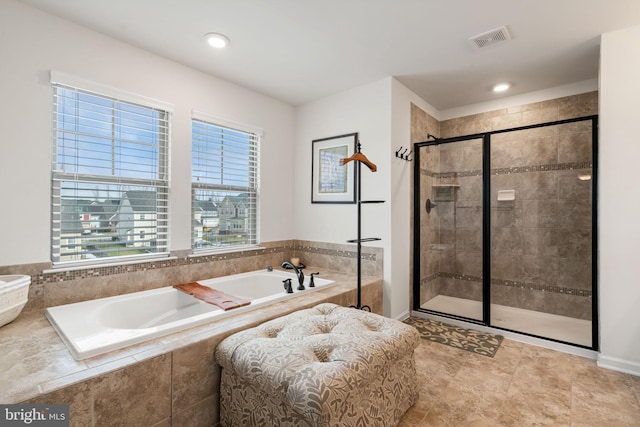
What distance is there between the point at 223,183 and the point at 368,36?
6.31 feet

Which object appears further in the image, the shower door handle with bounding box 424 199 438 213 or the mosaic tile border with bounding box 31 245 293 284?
the shower door handle with bounding box 424 199 438 213

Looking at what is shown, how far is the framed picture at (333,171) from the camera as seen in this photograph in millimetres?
3316

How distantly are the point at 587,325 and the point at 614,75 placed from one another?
2.17 m

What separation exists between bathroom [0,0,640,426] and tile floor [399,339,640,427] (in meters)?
0.33

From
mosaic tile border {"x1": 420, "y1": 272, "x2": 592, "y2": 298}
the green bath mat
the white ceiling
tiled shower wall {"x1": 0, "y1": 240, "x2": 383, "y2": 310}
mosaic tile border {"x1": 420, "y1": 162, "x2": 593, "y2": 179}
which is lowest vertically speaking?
the green bath mat

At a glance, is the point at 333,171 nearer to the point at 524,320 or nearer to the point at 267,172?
the point at 267,172

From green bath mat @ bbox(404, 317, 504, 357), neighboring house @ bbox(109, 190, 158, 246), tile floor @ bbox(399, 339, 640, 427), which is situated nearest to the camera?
tile floor @ bbox(399, 339, 640, 427)

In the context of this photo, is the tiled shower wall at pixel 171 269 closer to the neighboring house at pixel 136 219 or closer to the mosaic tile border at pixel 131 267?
the mosaic tile border at pixel 131 267

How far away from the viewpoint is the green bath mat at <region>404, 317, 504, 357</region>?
8.66 ft

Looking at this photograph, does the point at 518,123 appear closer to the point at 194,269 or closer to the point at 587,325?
the point at 587,325

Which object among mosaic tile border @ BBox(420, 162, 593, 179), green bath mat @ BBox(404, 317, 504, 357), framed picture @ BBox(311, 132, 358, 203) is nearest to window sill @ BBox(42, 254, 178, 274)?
framed picture @ BBox(311, 132, 358, 203)

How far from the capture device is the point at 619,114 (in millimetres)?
2236

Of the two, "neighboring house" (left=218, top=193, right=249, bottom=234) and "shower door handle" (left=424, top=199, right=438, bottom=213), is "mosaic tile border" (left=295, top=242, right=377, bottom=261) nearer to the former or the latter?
"neighboring house" (left=218, top=193, right=249, bottom=234)

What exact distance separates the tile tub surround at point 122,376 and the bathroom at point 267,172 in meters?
0.10
